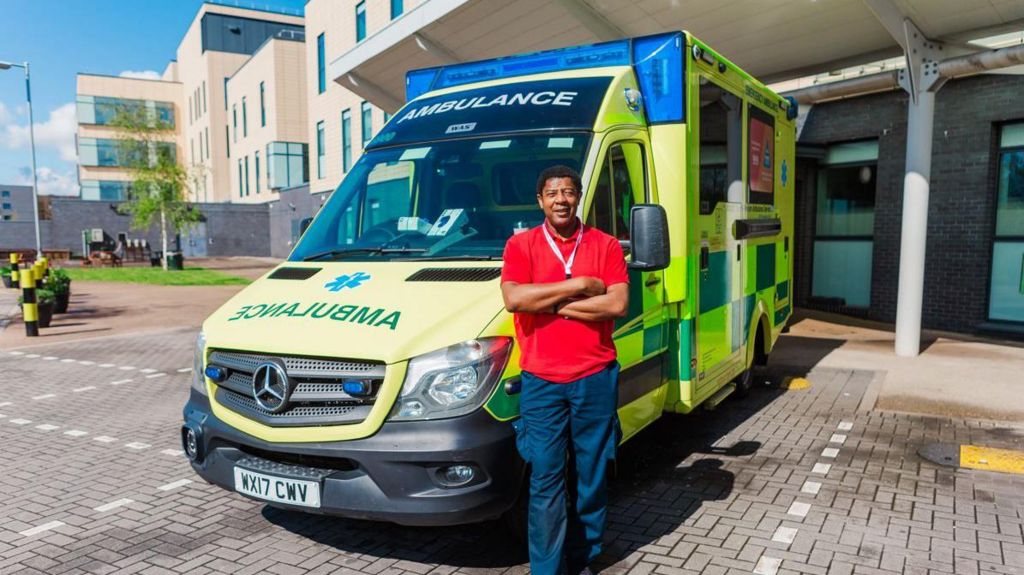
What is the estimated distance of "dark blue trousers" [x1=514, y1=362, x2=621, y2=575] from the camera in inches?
129

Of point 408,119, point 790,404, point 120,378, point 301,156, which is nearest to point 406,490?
point 408,119

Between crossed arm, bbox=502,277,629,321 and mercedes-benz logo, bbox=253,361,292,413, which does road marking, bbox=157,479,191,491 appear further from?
crossed arm, bbox=502,277,629,321

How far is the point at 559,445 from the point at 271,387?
4.67ft

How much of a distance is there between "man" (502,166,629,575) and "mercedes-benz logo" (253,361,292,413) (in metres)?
1.13

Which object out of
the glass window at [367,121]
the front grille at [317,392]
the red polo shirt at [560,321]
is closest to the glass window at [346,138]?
the glass window at [367,121]

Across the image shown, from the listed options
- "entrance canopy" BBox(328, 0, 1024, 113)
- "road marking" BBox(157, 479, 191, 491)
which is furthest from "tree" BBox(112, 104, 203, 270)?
"road marking" BBox(157, 479, 191, 491)

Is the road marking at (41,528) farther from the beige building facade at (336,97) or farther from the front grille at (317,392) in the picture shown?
the beige building facade at (336,97)

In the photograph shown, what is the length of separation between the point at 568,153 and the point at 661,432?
298 cm

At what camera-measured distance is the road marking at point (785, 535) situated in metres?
4.12

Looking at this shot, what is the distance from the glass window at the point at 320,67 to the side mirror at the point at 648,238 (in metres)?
28.9

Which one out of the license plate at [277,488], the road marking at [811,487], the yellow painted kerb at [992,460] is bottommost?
the road marking at [811,487]

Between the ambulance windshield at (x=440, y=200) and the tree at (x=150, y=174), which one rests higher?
the tree at (x=150, y=174)

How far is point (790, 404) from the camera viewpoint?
729cm

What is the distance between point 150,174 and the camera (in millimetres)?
31609
